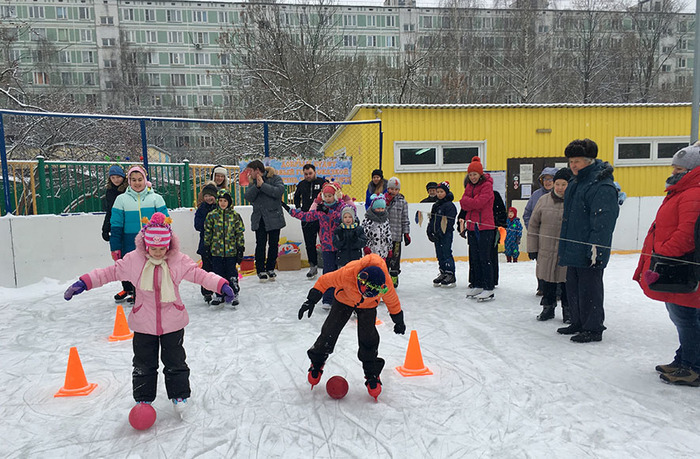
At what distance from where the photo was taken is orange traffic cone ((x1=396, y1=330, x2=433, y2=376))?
12.7ft

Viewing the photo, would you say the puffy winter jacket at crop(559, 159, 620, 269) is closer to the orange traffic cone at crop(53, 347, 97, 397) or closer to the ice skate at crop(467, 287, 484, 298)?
the ice skate at crop(467, 287, 484, 298)

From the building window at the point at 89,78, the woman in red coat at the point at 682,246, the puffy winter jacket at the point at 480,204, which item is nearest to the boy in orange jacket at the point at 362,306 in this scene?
the woman in red coat at the point at 682,246

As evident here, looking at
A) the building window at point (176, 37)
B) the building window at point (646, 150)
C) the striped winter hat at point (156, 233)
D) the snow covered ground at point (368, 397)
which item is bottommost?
the snow covered ground at point (368, 397)

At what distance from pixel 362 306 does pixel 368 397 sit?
713 mm

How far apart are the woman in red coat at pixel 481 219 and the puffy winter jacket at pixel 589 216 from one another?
59.8 inches

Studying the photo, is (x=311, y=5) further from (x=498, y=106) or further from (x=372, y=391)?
(x=372, y=391)

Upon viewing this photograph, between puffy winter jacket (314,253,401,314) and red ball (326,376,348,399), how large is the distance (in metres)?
0.58

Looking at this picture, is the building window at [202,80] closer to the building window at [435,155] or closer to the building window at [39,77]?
the building window at [39,77]

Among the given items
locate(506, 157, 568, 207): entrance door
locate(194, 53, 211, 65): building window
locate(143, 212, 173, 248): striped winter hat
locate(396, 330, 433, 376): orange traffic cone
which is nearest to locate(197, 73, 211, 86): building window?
locate(194, 53, 211, 65): building window

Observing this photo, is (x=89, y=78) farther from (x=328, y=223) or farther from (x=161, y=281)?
(x=161, y=281)

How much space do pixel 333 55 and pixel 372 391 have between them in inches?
892

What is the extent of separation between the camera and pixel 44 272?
23.3 feet

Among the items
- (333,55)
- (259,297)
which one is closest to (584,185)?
(259,297)

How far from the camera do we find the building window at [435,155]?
11930 mm
